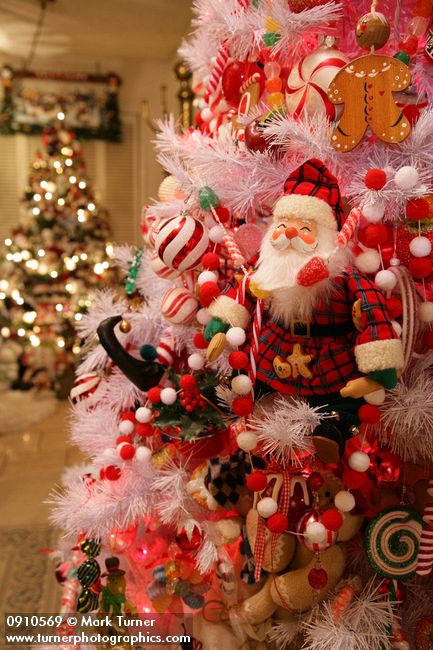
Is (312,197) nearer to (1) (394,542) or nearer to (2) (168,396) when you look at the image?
(2) (168,396)


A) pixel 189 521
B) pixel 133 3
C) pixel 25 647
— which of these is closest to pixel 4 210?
pixel 133 3

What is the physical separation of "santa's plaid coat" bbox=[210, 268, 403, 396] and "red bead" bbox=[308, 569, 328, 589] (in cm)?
31

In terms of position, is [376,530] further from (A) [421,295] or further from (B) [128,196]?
(B) [128,196]

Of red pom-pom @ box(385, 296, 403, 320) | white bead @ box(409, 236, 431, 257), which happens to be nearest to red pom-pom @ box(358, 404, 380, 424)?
red pom-pom @ box(385, 296, 403, 320)

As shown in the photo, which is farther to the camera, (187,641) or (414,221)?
(187,641)

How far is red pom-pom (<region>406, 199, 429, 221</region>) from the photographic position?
2.55ft

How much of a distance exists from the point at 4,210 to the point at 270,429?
13.0 ft

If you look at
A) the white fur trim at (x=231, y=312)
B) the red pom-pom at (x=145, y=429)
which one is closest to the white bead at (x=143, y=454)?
the red pom-pom at (x=145, y=429)

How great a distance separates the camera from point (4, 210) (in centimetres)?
412

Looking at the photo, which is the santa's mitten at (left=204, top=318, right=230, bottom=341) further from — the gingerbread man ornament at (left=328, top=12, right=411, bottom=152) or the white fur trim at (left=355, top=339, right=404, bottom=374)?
the gingerbread man ornament at (left=328, top=12, right=411, bottom=152)

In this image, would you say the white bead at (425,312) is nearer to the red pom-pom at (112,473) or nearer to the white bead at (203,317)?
the white bead at (203,317)

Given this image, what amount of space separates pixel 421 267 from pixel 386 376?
207mm

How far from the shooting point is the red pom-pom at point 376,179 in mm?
764

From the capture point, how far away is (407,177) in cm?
75
